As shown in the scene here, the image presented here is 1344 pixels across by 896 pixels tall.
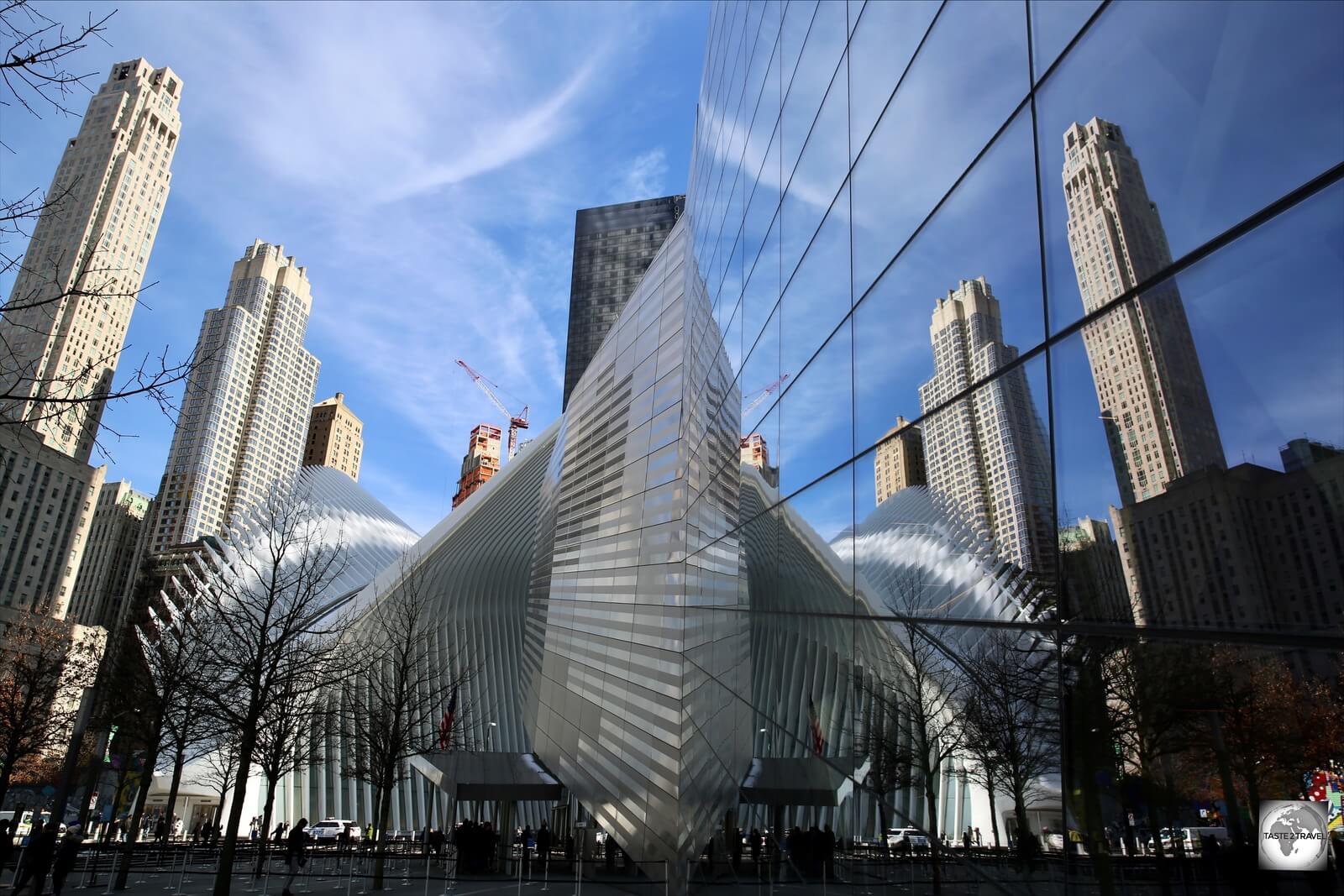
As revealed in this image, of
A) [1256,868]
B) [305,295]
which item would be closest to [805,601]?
[1256,868]

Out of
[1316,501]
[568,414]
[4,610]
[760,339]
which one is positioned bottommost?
[1316,501]

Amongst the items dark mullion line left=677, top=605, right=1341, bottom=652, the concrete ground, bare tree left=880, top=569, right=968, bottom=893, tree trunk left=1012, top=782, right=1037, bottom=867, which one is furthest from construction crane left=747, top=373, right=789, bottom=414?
tree trunk left=1012, top=782, right=1037, bottom=867

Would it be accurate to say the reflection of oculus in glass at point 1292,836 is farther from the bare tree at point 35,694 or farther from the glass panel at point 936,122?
the bare tree at point 35,694

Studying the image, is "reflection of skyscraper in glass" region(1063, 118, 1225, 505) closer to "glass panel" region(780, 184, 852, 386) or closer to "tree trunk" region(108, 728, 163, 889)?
"glass panel" region(780, 184, 852, 386)

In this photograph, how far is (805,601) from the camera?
8.91 meters

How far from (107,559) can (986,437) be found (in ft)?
563

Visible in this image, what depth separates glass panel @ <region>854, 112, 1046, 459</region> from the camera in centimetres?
483

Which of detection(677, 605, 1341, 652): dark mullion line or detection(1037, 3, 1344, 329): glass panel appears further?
detection(1037, 3, 1344, 329): glass panel

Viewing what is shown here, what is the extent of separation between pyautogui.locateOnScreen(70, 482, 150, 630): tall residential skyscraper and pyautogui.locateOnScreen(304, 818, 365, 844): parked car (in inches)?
4634

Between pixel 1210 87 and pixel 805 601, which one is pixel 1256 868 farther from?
pixel 805 601

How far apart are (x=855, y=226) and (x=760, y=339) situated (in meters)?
3.85

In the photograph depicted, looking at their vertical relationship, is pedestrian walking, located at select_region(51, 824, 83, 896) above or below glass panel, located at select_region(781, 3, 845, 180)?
below

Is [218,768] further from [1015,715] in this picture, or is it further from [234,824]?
[1015,715]

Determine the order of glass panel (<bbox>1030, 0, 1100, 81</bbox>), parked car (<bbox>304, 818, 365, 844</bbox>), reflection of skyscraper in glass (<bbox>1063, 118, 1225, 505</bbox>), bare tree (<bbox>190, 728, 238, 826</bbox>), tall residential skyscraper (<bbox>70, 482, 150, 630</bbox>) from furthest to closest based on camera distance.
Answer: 1. tall residential skyscraper (<bbox>70, 482, 150, 630</bbox>)
2. parked car (<bbox>304, 818, 365, 844</bbox>)
3. bare tree (<bbox>190, 728, 238, 826</bbox>)
4. glass panel (<bbox>1030, 0, 1100, 81</bbox>)
5. reflection of skyscraper in glass (<bbox>1063, 118, 1225, 505</bbox>)
